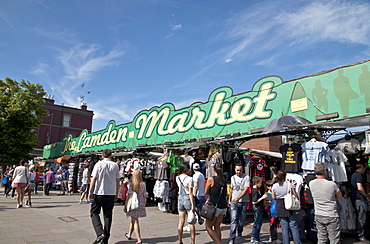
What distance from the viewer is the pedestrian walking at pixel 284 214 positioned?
5.52 meters

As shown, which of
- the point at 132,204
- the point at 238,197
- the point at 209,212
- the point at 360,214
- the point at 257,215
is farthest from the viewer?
the point at 360,214

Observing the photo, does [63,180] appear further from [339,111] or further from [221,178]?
[339,111]

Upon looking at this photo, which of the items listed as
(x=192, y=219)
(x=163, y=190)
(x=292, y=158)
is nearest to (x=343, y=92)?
(x=292, y=158)

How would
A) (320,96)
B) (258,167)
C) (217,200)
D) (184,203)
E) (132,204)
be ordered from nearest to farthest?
1. (217,200)
2. (184,203)
3. (132,204)
4. (320,96)
5. (258,167)

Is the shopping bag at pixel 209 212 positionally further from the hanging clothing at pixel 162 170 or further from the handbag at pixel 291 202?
the hanging clothing at pixel 162 170

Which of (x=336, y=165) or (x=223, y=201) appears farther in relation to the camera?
(x=336, y=165)

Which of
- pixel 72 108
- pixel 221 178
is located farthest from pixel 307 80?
pixel 72 108

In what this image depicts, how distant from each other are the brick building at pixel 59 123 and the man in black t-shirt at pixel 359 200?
38.4 meters

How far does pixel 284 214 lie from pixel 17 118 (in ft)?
74.1

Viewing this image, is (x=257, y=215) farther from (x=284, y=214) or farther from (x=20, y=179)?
(x=20, y=179)

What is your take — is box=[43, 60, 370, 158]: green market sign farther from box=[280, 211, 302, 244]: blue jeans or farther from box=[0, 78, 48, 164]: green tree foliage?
box=[0, 78, 48, 164]: green tree foliage

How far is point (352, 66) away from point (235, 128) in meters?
4.68

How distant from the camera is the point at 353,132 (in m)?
8.02

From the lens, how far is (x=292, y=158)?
23.1 feet
